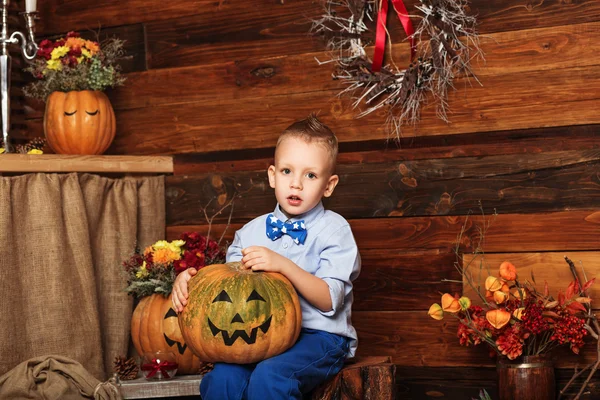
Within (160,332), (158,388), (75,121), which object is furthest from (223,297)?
(75,121)

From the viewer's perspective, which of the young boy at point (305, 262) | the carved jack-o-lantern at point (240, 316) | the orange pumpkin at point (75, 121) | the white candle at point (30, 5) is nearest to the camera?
the carved jack-o-lantern at point (240, 316)

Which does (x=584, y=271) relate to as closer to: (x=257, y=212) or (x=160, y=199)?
(x=257, y=212)

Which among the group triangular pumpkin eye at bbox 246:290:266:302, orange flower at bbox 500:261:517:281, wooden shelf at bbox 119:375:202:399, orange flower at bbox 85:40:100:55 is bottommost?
wooden shelf at bbox 119:375:202:399

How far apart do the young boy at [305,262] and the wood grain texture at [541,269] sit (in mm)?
711

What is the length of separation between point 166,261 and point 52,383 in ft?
2.26

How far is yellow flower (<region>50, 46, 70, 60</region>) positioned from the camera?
11.9 ft

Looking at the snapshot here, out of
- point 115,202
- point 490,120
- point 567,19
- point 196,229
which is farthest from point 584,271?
point 115,202

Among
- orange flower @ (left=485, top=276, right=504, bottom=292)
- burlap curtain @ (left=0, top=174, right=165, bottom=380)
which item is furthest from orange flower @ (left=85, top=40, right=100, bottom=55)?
orange flower @ (left=485, top=276, right=504, bottom=292)

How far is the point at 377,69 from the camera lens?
3406 millimetres

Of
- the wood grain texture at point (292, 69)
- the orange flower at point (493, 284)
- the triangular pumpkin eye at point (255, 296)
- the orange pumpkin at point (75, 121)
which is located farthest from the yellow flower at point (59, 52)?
the orange flower at point (493, 284)

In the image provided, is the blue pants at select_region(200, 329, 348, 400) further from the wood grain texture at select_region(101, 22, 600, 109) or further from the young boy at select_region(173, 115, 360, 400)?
the wood grain texture at select_region(101, 22, 600, 109)

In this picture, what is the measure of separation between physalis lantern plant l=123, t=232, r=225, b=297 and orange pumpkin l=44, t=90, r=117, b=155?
61 cm

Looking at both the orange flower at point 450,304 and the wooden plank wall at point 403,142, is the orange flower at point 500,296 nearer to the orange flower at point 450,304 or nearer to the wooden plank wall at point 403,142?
the orange flower at point 450,304

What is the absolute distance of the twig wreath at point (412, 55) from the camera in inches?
129
